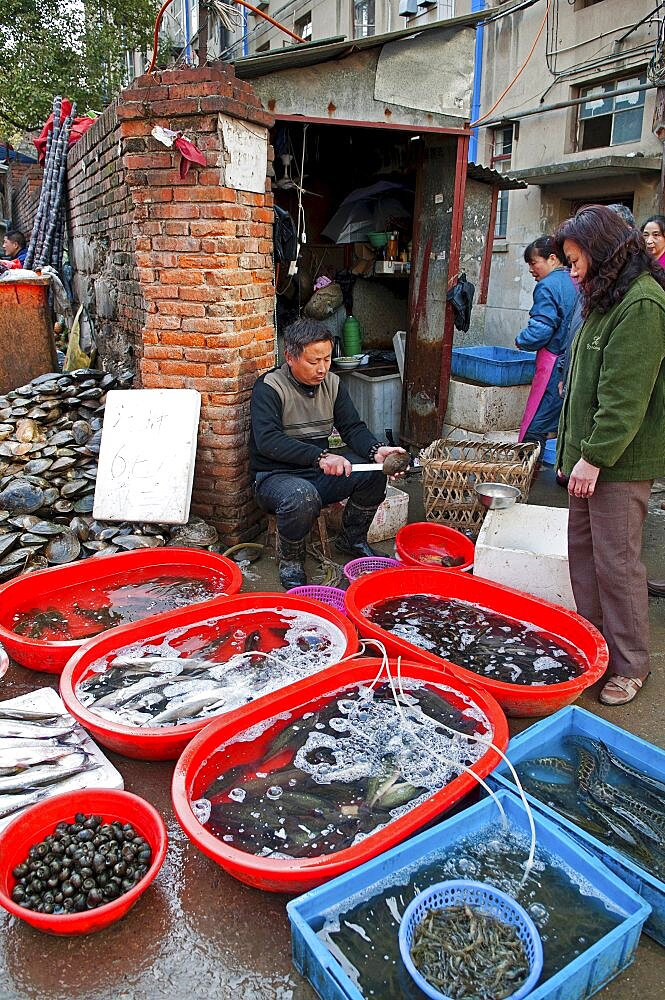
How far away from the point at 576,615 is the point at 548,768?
90cm

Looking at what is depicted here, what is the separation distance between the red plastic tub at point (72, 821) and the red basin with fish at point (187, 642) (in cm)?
28

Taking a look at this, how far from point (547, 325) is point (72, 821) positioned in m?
4.68

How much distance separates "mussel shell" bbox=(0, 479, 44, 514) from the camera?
13.8 feet

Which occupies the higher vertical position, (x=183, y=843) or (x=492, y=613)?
(x=492, y=613)

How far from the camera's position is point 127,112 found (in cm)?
419

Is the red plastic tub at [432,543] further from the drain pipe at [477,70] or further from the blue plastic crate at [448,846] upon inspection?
the drain pipe at [477,70]

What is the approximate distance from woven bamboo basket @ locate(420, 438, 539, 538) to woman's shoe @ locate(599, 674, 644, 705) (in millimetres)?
1660

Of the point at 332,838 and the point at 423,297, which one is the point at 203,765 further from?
the point at 423,297

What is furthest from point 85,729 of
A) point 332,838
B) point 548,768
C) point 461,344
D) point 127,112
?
point 461,344

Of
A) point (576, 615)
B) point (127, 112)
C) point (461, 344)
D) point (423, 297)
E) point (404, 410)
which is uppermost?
point (127, 112)

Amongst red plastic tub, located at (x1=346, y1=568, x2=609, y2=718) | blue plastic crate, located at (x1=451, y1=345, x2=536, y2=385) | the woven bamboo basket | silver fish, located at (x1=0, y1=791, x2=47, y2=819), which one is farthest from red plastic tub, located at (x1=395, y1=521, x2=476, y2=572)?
silver fish, located at (x1=0, y1=791, x2=47, y2=819)

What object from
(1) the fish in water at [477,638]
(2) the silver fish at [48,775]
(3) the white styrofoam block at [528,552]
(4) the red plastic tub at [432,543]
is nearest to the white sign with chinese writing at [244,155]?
(4) the red plastic tub at [432,543]

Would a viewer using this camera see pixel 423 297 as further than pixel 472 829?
Yes

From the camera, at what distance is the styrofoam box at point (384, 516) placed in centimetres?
484
